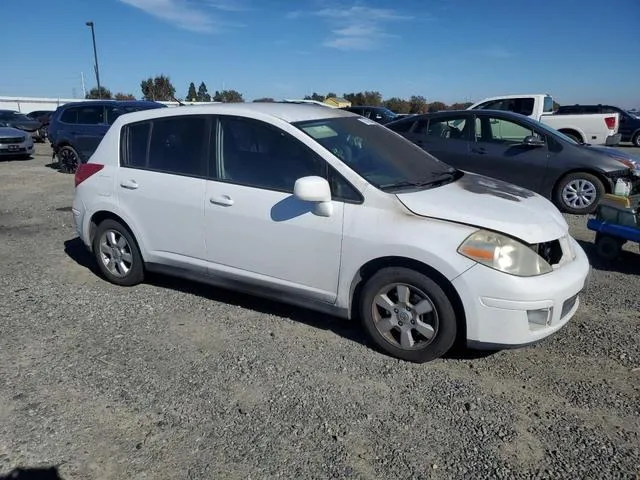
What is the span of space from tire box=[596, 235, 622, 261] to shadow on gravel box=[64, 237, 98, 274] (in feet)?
17.8

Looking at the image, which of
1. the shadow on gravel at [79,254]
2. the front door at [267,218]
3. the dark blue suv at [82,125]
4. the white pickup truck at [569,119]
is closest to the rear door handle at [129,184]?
the front door at [267,218]

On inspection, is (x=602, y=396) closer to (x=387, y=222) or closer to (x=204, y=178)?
(x=387, y=222)

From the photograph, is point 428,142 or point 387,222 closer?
point 387,222

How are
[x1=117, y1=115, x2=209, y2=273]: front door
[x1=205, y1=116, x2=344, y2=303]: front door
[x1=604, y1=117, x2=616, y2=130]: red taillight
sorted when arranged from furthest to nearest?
1. [x1=604, y1=117, x2=616, y2=130]: red taillight
2. [x1=117, y1=115, x2=209, y2=273]: front door
3. [x1=205, y1=116, x2=344, y2=303]: front door

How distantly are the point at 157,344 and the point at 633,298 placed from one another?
4114 mm

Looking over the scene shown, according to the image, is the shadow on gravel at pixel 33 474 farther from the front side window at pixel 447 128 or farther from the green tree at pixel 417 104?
the green tree at pixel 417 104

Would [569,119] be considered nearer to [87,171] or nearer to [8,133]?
[87,171]

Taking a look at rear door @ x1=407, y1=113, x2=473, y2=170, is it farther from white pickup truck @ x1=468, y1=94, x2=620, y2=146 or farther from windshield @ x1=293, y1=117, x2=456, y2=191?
white pickup truck @ x1=468, y1=94, x2=620, y2=146

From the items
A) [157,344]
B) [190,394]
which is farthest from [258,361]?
[157,344]

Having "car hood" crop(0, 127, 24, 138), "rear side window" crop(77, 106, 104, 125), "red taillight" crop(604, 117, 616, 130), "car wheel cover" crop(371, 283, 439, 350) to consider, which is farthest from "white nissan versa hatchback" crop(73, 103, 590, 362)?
"car hood" crop(0, 127, 24, 138)

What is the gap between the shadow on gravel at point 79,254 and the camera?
5.62 metres

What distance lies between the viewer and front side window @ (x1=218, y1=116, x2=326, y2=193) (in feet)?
12.2

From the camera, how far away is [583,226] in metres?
7.27

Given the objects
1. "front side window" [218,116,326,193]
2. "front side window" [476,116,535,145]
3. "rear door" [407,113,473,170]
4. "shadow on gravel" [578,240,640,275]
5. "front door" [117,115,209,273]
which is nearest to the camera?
"front side window" [218,116,326,193]
